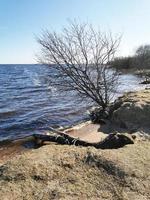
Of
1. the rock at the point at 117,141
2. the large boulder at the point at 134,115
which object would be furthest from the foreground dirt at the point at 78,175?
the large boulder at the point at 134,115

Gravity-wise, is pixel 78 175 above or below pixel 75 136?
above

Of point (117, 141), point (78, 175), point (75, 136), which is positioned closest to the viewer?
point (78, 175)

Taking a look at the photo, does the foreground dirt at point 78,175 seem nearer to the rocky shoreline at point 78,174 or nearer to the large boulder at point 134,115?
the rocky shoreline at point 78,174

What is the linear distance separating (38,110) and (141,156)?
14.7 meters

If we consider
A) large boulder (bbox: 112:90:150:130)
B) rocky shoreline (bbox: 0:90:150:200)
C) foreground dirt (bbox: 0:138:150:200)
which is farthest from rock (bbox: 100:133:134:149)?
large boulder (bbox: 112:90:150:130)

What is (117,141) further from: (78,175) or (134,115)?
(134,115)

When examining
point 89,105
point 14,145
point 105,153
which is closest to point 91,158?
point 105,153

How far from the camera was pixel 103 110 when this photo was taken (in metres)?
15.7

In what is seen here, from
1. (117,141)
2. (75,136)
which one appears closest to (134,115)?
(75,136)

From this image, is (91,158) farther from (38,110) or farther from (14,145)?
A: (38,110)

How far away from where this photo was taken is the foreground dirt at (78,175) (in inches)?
223

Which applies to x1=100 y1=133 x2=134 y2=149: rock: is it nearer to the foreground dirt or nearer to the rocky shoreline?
the rocky shoreline

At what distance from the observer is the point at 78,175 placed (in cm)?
630

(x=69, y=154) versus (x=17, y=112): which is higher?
(x=69, y=154)
